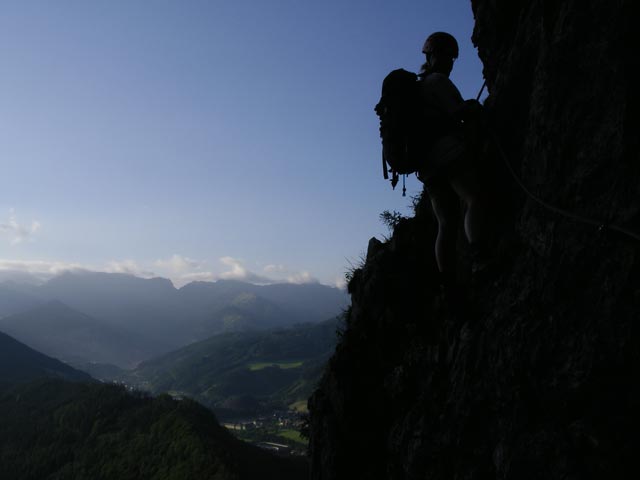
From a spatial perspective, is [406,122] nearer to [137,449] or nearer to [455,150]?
[455,150]

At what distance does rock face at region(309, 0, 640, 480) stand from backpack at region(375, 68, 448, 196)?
1.40 m

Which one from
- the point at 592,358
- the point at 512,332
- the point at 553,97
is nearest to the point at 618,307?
the point at 592,358

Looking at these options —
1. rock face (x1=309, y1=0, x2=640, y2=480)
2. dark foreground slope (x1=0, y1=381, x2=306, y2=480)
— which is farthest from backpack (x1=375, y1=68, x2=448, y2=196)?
dark foreground slope (x1=0, y1=381, x2=306, y2=480)

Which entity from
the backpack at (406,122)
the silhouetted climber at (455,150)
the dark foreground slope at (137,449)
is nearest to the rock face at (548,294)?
the silhouetted climber at (455,150)

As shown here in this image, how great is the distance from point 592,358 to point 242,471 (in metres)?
155

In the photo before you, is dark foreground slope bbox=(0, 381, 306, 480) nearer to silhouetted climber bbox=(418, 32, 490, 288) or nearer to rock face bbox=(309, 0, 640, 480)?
rock face bbox=(309, 0, 640, 480)

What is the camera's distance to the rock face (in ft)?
14.9

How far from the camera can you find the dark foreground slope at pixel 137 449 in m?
144

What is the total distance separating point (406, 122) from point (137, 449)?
186301 mm

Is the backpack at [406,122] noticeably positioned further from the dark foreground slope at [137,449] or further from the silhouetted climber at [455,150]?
the dark foreground slope at [137,449]

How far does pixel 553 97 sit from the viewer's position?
582cm

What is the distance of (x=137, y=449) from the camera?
16150cm

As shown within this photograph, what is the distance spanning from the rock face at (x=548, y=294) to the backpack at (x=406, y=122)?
55.1 inches

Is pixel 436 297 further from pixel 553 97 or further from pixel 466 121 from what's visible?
pixel 553 97
